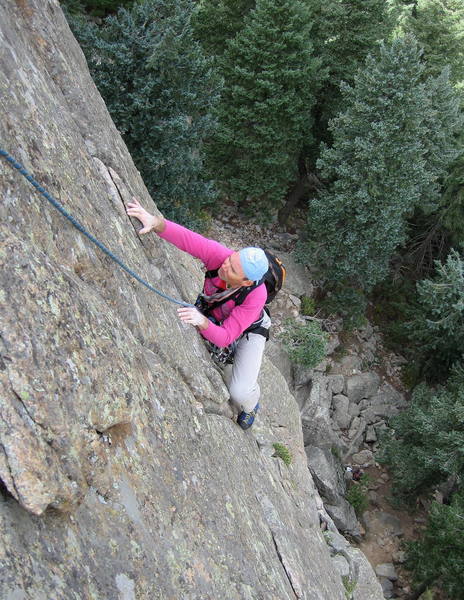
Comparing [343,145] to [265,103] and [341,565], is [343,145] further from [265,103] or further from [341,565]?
[341,565]

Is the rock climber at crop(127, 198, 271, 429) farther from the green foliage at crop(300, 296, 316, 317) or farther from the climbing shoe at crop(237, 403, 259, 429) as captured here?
the green foliage at crop(300, 296, 316, 317)

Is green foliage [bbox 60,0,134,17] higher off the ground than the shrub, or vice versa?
green foliage [bbox 60,0,134,17]

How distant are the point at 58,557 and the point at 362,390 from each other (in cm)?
2014

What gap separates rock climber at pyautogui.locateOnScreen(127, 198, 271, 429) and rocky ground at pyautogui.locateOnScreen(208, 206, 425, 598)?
36.6ft

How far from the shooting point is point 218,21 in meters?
22.6

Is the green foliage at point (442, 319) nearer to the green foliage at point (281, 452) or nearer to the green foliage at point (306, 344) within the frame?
the green foliage at point (306, 344)

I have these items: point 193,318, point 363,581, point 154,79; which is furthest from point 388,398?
point 193,318

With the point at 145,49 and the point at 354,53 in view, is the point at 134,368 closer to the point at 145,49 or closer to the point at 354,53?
the point at 145,49

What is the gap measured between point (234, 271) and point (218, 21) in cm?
2146

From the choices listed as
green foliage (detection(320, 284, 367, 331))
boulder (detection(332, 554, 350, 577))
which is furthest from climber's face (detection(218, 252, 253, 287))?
green foliage (detection(320, 284, 367, 331))

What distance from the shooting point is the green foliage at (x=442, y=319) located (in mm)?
18953

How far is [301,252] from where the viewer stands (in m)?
22.1

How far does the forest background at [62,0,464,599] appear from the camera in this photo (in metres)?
15.5

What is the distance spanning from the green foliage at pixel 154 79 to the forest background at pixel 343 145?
50mm
